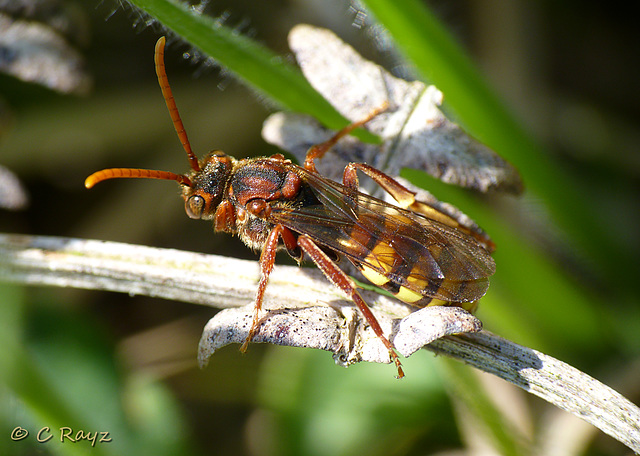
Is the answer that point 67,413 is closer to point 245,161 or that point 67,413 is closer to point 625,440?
point 245,161

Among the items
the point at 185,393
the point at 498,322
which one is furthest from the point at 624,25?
the point at 185,393

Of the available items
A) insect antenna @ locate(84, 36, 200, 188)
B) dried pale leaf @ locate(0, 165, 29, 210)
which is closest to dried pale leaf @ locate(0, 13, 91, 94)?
dried pale leaf @ locate(0, 165, 29, 210)

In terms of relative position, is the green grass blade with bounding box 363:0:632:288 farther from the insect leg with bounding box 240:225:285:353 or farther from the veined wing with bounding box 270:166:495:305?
the insect leg with bounding box 240:225:285:353

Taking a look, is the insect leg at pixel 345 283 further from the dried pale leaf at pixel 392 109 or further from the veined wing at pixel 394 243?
the dried pale leaf at pixel 392 109

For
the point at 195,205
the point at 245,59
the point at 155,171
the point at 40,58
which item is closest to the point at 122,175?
the point at 155,171

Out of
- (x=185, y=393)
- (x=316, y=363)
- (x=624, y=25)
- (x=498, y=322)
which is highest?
(x=624, y=25)

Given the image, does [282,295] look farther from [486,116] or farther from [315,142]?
[486,116]
